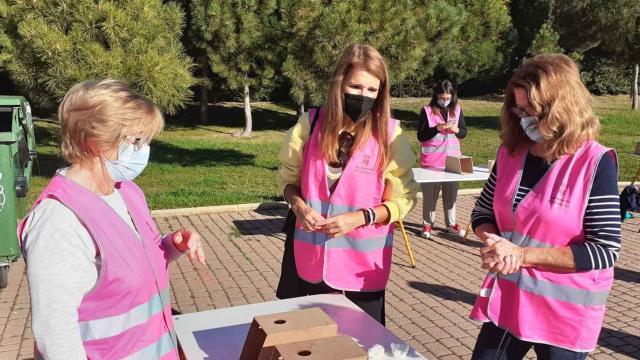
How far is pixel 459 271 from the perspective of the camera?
5812 mm

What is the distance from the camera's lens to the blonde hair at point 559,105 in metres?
2.02

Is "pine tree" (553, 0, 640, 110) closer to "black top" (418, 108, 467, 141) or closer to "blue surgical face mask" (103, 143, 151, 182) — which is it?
"black top" (418, 108, 467, 141)

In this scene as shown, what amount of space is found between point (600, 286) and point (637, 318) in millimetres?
3181

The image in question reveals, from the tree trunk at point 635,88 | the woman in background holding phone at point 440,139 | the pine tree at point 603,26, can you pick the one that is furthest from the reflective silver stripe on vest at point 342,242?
the tree trunk at point 635,88

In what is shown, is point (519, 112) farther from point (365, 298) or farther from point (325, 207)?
point (365, 298)

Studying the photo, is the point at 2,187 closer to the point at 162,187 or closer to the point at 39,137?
the point at 162,187

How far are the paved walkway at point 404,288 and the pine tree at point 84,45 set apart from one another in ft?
7.29

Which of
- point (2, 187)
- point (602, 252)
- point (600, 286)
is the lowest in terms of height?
point (2, 187)

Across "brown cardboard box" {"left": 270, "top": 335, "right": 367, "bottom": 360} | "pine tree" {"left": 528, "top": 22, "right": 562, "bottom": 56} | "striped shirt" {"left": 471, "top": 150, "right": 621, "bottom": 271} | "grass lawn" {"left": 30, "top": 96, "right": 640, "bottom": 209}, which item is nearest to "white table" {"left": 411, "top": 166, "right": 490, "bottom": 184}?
"grass lawn" {"left": 30, "top": 96, "right": 640, "bottom": 209}

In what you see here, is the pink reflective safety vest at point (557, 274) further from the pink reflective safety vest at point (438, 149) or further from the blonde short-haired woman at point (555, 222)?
the pink reflective safety vest at point (438, 149)

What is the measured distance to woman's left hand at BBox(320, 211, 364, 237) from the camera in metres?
2.48

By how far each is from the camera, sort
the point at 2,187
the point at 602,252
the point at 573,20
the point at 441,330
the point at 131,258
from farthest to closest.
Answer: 1. the point at 573,20
2. the point at 2,187
3. the point at 441,330
4. the point at 602,252
5. the point at 131,258

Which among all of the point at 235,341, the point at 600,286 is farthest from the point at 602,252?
the point at 235,341

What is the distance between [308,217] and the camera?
2545 mm
